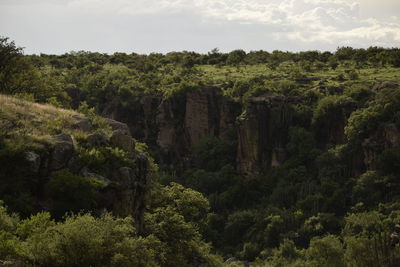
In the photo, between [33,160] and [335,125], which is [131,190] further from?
[335,125]

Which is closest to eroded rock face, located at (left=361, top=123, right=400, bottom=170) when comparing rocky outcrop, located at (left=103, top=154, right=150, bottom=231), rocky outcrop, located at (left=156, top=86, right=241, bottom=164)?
rocky outcrop, located at (left=156, top=86, right=241, bottom=164)

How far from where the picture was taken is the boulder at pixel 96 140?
112ft

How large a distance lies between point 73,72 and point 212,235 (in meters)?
54.2

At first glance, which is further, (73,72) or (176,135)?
(73,72)

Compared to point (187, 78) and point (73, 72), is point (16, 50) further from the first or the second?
point (73, 72)

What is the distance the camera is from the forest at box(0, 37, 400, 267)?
30344 millimetres

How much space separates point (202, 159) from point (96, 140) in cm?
5917

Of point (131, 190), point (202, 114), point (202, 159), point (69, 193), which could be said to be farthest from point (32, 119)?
point (202, 114)

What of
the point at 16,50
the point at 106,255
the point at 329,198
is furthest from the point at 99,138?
the point at 329,198

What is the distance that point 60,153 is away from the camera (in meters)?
31.9

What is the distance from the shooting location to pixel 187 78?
336ft

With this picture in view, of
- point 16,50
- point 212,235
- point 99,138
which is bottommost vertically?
point 212,235

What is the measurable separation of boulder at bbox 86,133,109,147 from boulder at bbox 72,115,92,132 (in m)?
1.32

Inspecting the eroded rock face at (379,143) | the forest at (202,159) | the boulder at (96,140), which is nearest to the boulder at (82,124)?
the forest at (202,159)
